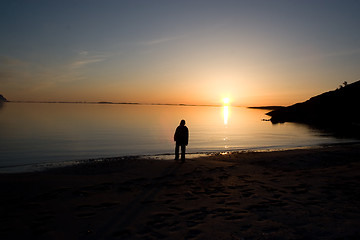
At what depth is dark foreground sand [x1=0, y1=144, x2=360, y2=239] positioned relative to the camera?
5.87 metres

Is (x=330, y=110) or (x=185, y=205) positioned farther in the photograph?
(x=330, y=110)

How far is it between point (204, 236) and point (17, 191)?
751cm

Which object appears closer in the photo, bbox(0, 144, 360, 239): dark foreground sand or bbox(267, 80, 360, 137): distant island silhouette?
bbox(0, 144, 360, 239): dark foreground sand

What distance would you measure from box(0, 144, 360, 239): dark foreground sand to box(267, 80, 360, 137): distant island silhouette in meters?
51.4

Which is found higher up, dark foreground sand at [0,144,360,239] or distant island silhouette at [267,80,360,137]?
distant island silhouette at [267,80,360,137]

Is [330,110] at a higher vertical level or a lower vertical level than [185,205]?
higher

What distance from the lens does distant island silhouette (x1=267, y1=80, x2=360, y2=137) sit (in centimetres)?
6009

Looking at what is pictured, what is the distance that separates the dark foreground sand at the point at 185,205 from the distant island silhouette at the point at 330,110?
51.4m

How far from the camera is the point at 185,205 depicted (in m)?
7.70

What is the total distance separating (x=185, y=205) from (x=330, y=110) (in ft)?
231

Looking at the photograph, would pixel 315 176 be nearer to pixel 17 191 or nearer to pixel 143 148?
pixel 17 191

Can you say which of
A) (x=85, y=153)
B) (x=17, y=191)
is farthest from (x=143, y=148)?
(x=17, y=191)

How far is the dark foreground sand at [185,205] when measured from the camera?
587cm

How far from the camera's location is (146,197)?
337 inches
